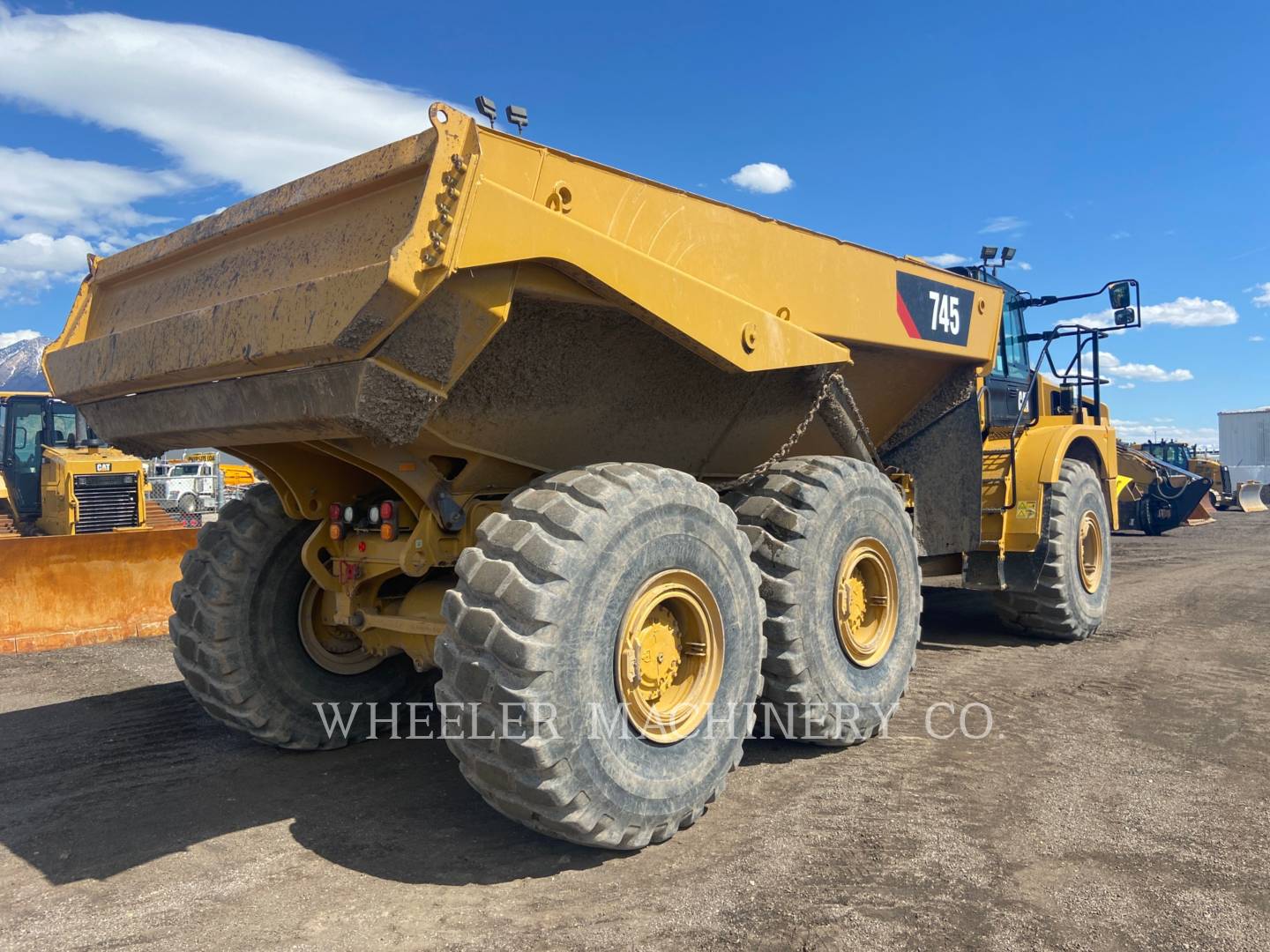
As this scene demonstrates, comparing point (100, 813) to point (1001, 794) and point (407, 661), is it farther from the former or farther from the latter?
point (1001, 794)

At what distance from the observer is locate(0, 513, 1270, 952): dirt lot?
2.71 metres

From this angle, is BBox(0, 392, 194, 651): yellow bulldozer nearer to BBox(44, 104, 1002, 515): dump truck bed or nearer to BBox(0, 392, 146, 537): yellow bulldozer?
BBox(44, 104, 1002, 515): dump truck bed

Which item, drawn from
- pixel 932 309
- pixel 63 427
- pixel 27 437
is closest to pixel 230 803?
pixel 932 309

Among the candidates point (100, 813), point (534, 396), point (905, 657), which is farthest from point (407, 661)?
point (905, 657)

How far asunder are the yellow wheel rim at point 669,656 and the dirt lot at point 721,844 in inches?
17.8

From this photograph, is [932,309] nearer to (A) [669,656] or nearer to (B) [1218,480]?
(A) [669,656]

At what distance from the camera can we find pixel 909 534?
4891mm

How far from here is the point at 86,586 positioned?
24.5 feet

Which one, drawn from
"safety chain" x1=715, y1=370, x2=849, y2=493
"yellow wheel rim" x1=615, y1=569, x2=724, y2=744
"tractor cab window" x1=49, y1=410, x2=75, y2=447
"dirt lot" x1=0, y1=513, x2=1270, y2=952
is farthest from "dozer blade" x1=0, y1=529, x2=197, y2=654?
"tractor cab window" x1=49, y1=410, x2=75, y2=447

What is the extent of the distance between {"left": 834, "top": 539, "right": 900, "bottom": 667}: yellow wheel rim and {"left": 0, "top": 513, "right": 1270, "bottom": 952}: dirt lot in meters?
0.46

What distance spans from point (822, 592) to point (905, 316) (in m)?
1.85

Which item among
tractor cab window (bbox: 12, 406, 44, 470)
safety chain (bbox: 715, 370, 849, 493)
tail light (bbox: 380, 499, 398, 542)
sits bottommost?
tail light (bbox: 380, 499, 398, 542)

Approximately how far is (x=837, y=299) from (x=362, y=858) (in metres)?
3.27

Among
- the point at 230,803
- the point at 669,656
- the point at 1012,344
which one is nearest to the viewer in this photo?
the point at 669,656
